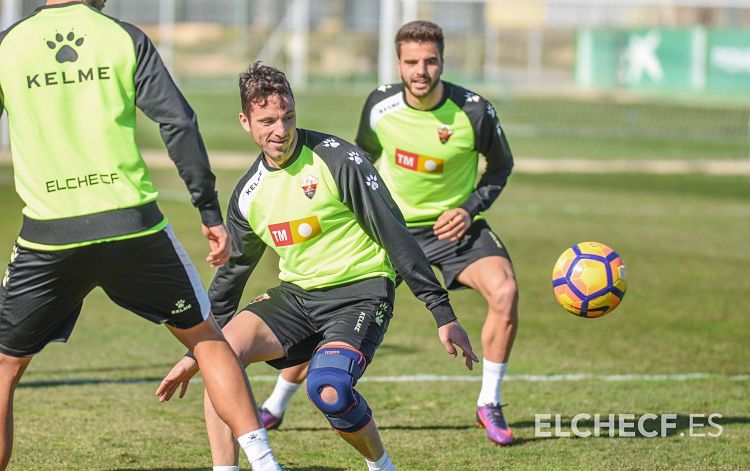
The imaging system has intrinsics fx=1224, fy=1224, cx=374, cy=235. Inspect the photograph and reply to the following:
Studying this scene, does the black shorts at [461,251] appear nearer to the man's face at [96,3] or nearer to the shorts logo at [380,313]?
the shorts logo at [380,313]

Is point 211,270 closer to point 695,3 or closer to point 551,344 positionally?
point 551,344

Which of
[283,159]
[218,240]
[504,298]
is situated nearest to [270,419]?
[504,298]

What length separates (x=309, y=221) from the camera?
568cm

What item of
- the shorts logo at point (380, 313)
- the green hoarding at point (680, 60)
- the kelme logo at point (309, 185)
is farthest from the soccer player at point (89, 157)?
the green hoarding at point (680, 60)

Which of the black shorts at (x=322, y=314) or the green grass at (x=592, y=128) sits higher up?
the black shorts at (x=322, y=314)

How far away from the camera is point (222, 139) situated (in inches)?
1117

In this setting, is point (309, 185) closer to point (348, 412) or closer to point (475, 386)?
point (348, 412)

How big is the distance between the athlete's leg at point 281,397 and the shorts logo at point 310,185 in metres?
1.57

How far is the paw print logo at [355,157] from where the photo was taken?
5.54m

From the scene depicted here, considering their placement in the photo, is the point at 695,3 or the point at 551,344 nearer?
the point at 551,344

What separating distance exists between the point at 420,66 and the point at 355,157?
176 centimetres

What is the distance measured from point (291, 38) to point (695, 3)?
23751 millimetres

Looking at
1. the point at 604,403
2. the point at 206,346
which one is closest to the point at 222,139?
the point at 604,403

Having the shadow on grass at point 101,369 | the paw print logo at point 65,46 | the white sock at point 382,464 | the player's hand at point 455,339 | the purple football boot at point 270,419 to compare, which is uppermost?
the paw print logo at point 65,46
